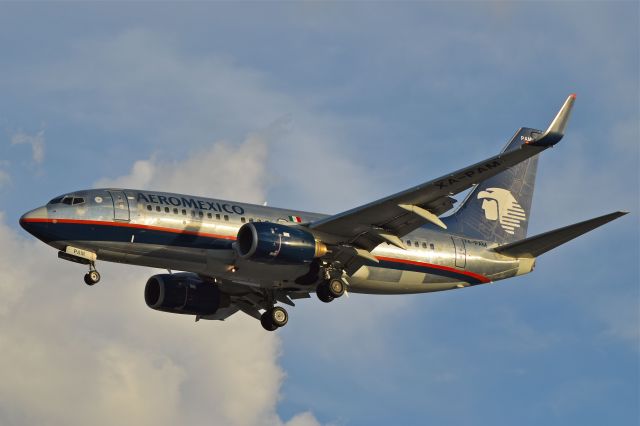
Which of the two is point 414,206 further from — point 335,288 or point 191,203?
point 191,203

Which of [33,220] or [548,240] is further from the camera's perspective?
[548,240]

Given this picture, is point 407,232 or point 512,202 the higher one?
point 512,202

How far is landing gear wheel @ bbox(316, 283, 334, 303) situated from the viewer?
51.0 metres

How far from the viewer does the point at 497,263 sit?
56.2 metres

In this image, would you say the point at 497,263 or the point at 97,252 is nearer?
the point at 97,252

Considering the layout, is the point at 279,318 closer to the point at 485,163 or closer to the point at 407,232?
the point at 407,232

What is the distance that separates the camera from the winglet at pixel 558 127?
42031mm

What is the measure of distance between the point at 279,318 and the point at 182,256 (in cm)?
699

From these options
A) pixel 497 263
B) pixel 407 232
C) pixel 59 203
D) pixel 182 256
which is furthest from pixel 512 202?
pixel 59 203

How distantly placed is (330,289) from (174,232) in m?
7.09

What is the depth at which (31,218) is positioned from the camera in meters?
48.3

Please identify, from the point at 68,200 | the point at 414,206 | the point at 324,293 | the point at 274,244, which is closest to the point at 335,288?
the point at 324,293

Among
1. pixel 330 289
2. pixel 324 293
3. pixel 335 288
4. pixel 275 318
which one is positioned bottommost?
pixel 275 318

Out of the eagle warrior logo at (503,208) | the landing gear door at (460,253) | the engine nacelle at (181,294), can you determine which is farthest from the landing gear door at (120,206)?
the eagle warrior logo at (503,208)
